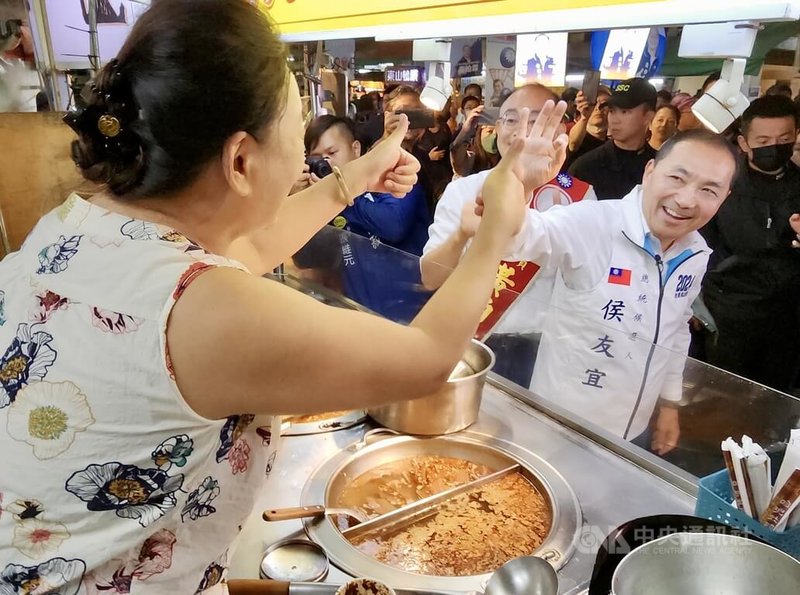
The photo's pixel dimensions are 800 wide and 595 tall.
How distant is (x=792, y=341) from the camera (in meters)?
2.68

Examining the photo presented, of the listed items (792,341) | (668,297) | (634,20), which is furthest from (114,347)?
(792,341)

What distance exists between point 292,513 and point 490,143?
2657mm

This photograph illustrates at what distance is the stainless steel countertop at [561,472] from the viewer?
41.9 inches

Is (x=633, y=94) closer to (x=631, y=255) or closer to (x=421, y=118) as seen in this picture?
(x=631, y=255)

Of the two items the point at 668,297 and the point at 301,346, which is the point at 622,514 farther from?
the point at 668,297

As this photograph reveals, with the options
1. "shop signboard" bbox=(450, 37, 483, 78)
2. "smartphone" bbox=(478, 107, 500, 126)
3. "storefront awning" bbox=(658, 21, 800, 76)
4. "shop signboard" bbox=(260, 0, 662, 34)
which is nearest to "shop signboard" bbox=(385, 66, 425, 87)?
"shop signboard" bbox=(450, 37, 483, 78)

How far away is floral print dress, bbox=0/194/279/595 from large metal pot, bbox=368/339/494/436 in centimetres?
63

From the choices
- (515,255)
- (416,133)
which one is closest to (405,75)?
(416,133)

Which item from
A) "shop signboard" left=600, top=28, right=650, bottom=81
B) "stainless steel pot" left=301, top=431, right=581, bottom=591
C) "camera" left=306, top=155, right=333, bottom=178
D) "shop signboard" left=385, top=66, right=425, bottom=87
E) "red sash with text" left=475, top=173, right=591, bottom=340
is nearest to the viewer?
"stainless steel pot" left=301, top=431, right=581, bottom=591

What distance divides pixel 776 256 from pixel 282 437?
2254mm

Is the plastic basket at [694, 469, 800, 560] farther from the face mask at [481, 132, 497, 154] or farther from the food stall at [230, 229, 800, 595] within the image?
the face mask at [481, 132, 497, 154]

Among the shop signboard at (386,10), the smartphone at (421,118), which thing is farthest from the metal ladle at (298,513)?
the smartphone at (421,118)

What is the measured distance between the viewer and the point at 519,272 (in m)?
2.45

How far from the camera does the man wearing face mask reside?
2.43 m
